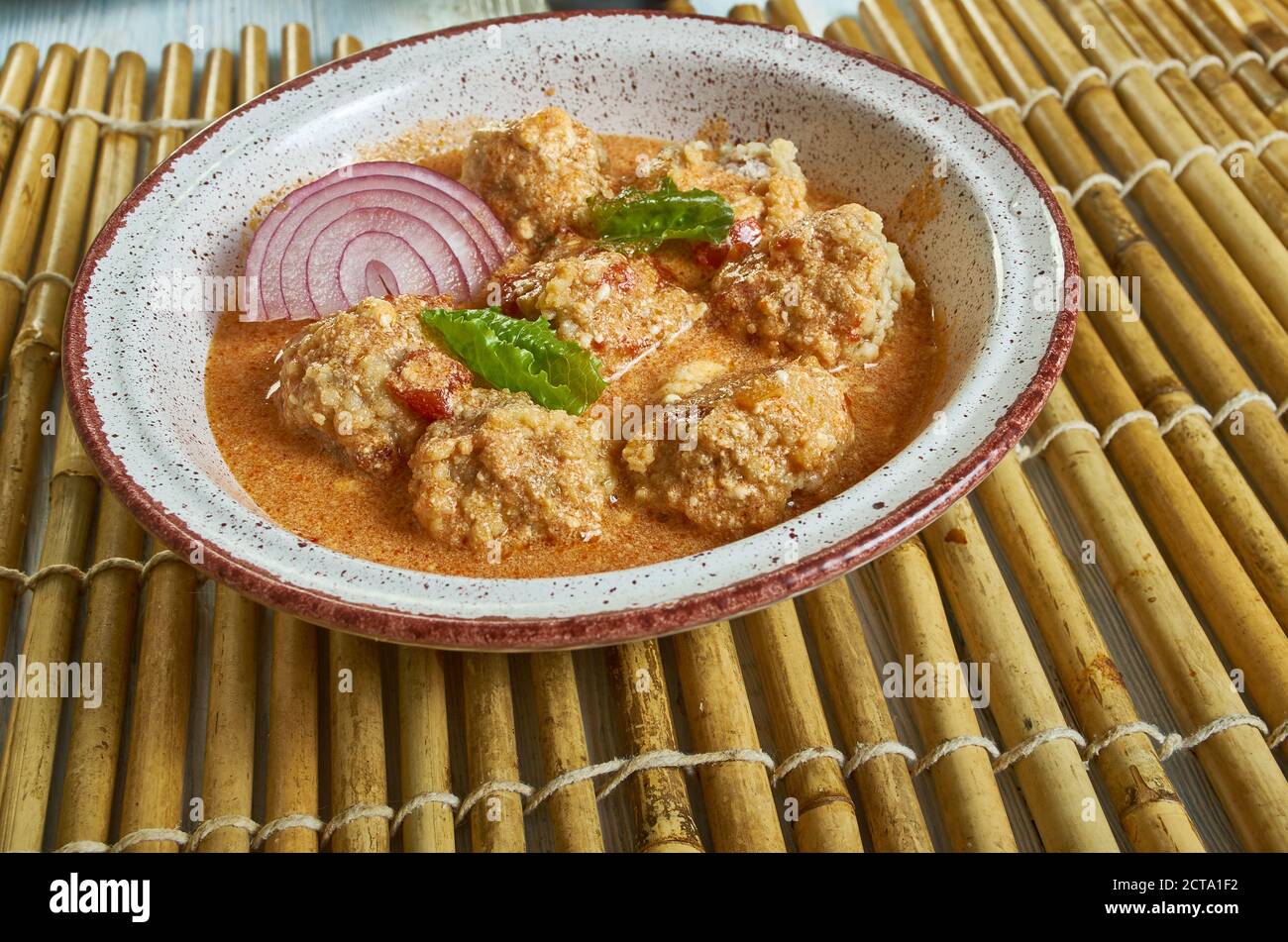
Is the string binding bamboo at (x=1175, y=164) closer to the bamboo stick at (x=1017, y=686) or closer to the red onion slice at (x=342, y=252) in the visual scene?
the bamboo stick at (x=1017, y=686)

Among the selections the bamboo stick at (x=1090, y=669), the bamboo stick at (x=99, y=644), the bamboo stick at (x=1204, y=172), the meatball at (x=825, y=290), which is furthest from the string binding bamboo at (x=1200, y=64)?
the bamboo stick at (x=99, y=644)

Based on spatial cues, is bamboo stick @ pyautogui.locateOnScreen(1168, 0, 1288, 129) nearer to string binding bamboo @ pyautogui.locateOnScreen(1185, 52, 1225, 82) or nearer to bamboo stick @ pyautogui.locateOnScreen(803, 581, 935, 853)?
string binding bamboo @ pyautogui.locateOnScreen(1185, 52, 1225, 82)

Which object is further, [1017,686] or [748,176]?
[748,176]

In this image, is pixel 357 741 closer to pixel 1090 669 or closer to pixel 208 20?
pixel 1090 669

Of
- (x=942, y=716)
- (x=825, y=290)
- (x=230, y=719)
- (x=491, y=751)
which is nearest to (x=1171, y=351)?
(x=825, y=290)

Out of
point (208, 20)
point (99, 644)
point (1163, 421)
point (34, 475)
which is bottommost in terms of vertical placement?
point (99, 644)

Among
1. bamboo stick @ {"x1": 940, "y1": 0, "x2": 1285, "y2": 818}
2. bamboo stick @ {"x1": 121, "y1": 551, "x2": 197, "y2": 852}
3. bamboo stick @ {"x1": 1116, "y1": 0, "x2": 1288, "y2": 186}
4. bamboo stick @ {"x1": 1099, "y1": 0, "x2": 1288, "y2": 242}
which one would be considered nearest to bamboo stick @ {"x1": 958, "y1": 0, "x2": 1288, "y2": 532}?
bamboo stick @ {"x1": 940, "y1": 0, "x2": 1285, "y2": 818}

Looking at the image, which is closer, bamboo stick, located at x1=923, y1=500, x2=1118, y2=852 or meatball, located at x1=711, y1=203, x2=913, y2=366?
bamboo stick, located at x1=923, y1=500, x2=1118, y2=852
